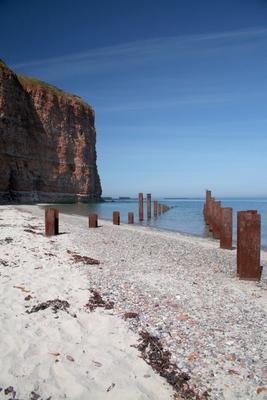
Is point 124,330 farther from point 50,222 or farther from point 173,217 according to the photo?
point 173,217

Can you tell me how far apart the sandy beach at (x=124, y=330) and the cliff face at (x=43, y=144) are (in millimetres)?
39366

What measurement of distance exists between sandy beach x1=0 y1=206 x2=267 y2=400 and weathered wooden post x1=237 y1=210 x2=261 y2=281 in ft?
1.41

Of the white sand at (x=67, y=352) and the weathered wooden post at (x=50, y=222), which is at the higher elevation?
the weathered wooden post at (x=50, y=222)

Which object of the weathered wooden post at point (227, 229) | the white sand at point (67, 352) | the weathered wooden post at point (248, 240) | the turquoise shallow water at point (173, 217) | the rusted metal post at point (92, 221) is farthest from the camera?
the turquoise shallow water at point (173, 217)

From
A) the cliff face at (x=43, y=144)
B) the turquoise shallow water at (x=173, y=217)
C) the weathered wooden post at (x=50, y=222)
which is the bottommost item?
the turquoise shallow water at (x=173, y=217)

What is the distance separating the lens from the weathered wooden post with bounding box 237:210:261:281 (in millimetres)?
7996

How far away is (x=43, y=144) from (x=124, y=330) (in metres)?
57.1

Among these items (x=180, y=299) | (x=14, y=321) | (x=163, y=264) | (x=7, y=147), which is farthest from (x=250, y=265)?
(x=7, y=147)

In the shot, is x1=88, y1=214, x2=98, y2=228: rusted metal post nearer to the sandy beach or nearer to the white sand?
the sandy beach

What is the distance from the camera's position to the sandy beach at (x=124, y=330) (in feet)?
11.1

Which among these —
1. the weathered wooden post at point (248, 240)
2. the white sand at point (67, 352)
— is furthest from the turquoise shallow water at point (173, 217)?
the white sand at point (67, 352)

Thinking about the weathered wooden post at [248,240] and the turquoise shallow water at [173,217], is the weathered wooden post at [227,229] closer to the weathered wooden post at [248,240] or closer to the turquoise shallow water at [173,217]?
the turquoise shallow water at [173,217]

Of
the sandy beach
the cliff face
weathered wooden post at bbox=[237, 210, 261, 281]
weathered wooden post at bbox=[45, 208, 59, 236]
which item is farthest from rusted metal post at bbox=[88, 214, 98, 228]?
the cliff face

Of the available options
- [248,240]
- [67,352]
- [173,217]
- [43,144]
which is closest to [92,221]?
[248,240]
